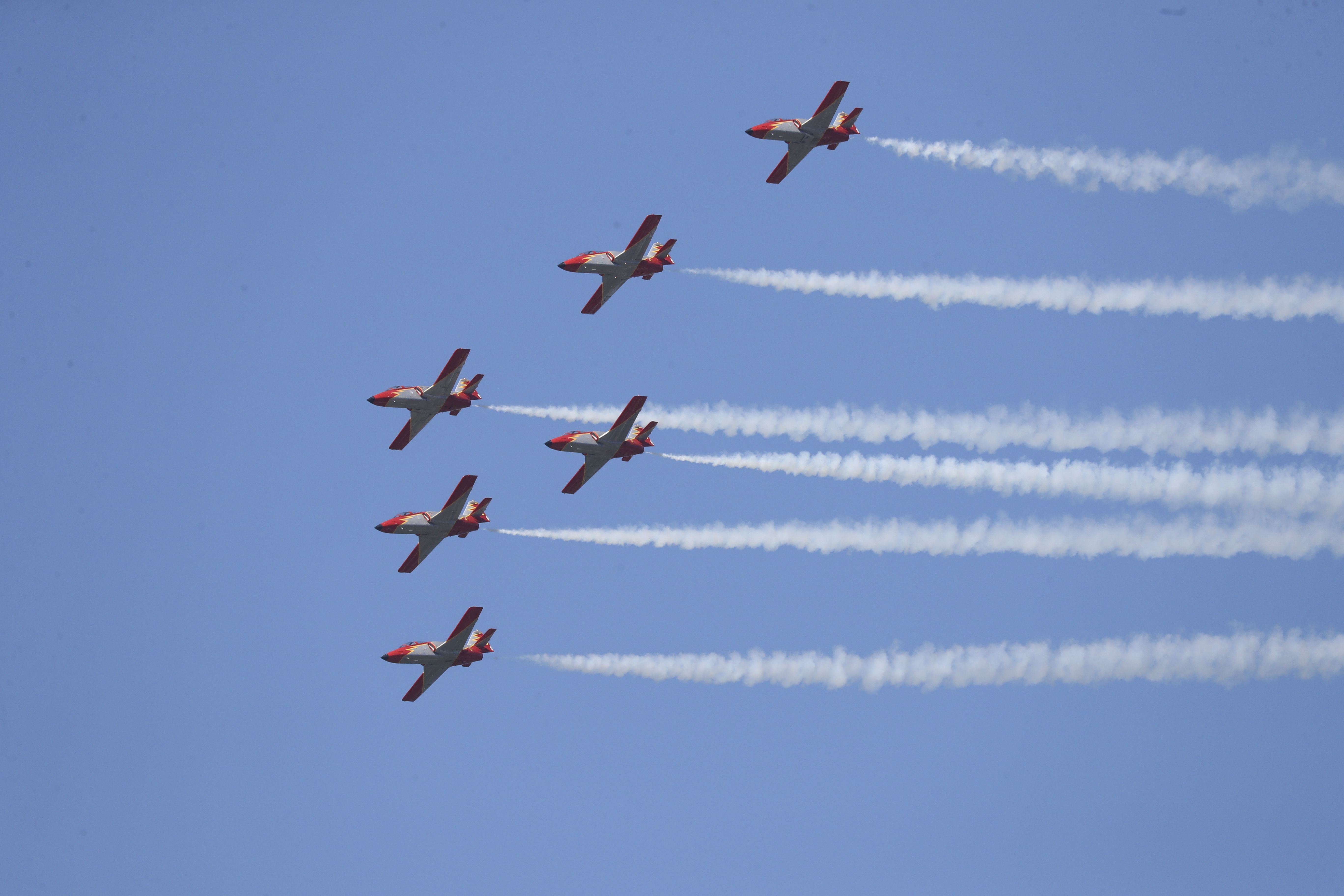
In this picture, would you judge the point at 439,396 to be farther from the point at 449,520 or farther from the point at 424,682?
the point at 424,682

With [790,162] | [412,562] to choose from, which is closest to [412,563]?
[412,562]

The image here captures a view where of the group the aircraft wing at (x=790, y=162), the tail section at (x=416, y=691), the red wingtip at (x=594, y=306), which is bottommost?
the tail section at (x=416, y=691)

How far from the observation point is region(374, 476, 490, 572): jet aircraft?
58.4 meters

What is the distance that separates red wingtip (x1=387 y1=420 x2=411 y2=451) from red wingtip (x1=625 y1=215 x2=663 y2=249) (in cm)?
1184

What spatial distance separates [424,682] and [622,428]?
1524 cm

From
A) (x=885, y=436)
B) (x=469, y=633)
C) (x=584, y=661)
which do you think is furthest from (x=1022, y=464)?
(x=469, y=633)

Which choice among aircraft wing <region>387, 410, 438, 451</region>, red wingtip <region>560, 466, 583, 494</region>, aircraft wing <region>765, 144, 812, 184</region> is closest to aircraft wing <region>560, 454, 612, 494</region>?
red wingtip <region>560, 466, 583, 494</region>

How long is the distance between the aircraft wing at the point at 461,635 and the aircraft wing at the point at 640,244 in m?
15.8

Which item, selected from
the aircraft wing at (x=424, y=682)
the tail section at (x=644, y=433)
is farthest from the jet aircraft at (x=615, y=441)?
the aircraft wing at (x=424, y=682)

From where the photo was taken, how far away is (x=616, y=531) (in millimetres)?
57000

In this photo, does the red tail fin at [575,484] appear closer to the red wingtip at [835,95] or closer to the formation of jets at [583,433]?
the formation of jets at [583,433]

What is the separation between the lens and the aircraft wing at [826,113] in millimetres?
54969

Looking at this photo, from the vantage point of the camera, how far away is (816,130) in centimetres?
5569

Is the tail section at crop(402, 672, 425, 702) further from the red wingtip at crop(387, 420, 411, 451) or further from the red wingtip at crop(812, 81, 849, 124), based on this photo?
the red wingtip at crop(812, 81, 849, 124)
